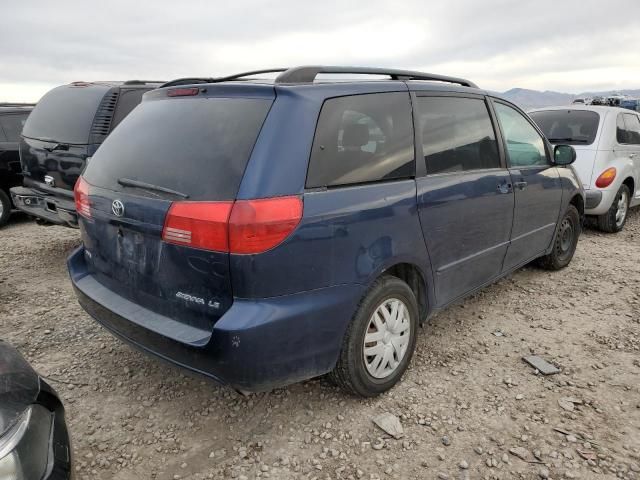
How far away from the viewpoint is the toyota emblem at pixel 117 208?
7.50ft

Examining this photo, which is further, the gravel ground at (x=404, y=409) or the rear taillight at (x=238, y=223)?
the gravel ground at (x=404, y=409)

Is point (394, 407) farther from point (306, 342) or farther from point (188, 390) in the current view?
point (188, 390)

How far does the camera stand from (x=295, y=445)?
2.34m

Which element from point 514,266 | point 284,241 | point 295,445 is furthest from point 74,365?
point 514,266

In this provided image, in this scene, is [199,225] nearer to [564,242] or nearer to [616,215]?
[564,242]

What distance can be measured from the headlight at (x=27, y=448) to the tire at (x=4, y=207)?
607 cm

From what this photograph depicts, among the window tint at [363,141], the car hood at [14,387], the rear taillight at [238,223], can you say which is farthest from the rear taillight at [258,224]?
the car hood at [14,387]

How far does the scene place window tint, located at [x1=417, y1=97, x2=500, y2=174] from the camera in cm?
280

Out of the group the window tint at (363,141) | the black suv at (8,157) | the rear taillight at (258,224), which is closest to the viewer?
the rear taillight at (258,224)

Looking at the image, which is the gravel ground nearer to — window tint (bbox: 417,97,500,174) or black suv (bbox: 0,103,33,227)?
window tint (bbox: 417,97,500,174)

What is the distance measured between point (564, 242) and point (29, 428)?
15.5 ft

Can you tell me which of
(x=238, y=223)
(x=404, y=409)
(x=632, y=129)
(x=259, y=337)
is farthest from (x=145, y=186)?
(x=632, y=129)

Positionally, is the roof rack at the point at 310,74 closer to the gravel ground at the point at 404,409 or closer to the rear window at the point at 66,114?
the gravel ground at the point at 404,409

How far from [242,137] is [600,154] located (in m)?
5.41
